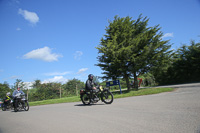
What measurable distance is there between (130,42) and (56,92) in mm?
14984

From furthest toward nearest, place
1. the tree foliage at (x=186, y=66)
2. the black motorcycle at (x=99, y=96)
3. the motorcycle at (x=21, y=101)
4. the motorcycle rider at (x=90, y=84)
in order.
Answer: the tree foliage at (x=186, y=66)
the motorcycle at (x=21, y=101)
the motorcycle rider at (x=90, y=84)
the black motorcycle at (x=99, y=96)

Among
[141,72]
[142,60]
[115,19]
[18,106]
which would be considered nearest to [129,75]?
[141,72]

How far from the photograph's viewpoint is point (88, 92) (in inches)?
335

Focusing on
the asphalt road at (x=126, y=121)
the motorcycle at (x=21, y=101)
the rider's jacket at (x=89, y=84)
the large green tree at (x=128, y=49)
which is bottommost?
the asphalt road at (x=126, y=121)

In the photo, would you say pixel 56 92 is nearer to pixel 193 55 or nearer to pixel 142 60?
pixel 142 60

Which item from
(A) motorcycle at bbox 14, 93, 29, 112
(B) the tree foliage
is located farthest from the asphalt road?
(B) the tree foliage

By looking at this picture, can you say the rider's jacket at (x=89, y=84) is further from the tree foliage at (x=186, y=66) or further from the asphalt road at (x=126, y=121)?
the tree foliage at (x=186, y=66)

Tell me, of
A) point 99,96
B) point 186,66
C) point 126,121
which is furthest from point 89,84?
point 186,66

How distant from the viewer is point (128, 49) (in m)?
14.3

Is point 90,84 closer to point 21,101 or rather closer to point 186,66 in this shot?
point 21,101

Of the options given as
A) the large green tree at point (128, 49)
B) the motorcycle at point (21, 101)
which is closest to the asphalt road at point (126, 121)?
the motorcycle at point (21, 101)

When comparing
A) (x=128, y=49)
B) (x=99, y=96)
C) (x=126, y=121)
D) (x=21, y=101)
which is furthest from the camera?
(x=128, y=49)

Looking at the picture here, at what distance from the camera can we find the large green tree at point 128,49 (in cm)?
1484

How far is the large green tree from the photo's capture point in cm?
1484
